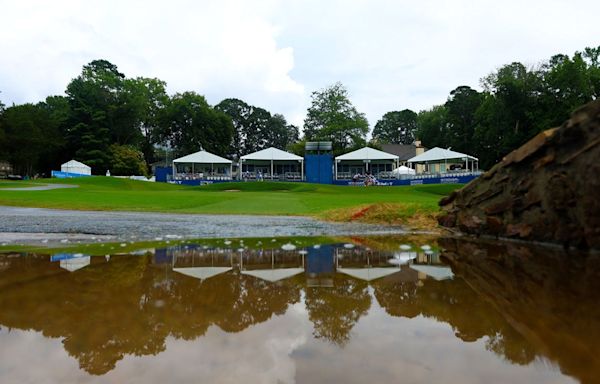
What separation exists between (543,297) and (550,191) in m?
4.64

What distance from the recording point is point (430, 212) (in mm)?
13852

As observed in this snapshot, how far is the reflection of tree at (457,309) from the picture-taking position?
10.4 ft

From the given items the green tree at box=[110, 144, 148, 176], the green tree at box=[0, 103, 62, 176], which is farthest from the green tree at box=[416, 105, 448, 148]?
the green tree at box=[0, 103, 62, 176]

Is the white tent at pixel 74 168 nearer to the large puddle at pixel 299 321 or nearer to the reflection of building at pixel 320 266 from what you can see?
the large puddle at pixel 299 321

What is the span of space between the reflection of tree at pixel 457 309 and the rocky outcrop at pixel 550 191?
3887mm

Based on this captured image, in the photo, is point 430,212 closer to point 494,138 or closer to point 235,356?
point 235,356

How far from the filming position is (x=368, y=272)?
5.95 meters

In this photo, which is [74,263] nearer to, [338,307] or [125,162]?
[338,307]

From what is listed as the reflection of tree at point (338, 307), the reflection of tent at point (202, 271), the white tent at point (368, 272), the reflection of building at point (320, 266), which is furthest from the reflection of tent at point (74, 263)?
the white tent at point (368, 272)

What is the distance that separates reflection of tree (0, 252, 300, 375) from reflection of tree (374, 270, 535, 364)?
40.6 inches

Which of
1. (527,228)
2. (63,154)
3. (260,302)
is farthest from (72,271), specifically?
(63,154)

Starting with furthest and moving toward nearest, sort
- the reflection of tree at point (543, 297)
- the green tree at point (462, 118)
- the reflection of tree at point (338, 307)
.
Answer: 1. the green tree at point (462, 118)
2. the reflection of tree at point (338, 307)
3. the reflection of tree at point (543, 297)

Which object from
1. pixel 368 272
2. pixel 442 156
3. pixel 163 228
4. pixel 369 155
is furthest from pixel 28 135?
pixel 368 272

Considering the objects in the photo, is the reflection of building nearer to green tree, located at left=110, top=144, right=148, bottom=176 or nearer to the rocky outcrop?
the rocky outcrop
